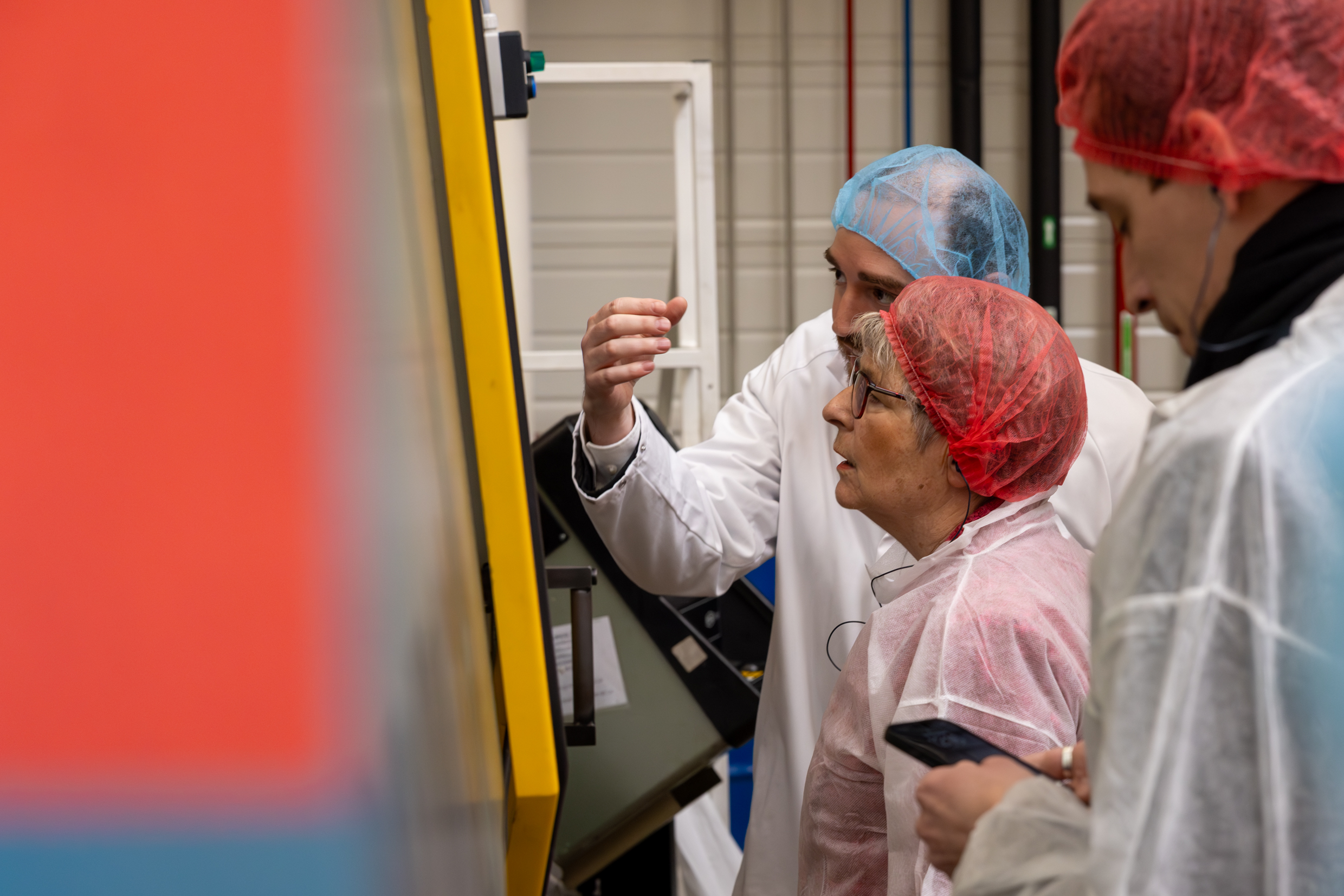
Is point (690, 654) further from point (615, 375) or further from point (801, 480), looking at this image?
point (615, 375)

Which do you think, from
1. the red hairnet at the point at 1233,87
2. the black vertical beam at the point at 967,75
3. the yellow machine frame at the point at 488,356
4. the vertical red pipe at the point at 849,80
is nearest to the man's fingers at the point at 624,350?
the yellow machine frame at the point at 488,356

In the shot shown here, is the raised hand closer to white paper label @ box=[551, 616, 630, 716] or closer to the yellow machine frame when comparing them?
white paper label @ box=[551, 616, 630, 716]

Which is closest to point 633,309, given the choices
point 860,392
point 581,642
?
point 860,392

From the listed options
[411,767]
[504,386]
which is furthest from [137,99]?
Result: [504,386]

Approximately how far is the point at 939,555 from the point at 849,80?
2.96m

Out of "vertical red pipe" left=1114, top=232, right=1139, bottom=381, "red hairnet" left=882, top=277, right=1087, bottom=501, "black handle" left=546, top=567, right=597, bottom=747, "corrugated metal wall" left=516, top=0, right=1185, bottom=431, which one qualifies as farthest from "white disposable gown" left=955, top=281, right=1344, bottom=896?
"vertical red pipe" left=1114, top=232, right=1139, bottom=381

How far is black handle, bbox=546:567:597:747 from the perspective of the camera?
116 cm

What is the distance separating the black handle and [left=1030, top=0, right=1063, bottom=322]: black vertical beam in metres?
2.97

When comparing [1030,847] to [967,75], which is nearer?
[1030,847]

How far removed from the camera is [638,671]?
1.62m

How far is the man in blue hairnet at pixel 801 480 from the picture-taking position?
4.49ft

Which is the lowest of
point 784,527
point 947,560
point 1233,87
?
point 784,527

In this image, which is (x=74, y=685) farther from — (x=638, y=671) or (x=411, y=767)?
Result: (x=638, y=671)

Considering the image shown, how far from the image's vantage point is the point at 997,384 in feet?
3.55
